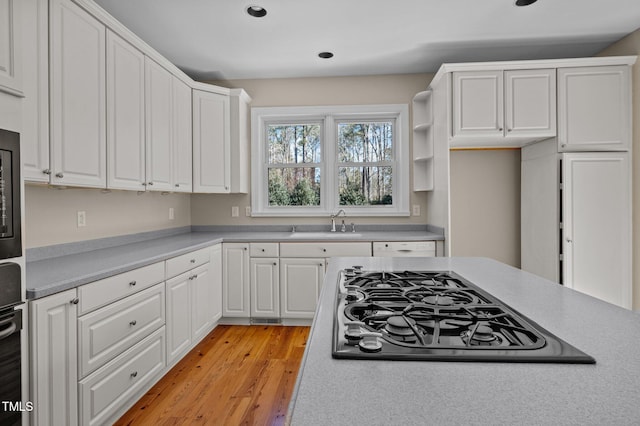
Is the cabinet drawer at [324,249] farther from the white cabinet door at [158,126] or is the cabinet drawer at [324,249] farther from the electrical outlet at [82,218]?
the electrical outlet at [82,218]

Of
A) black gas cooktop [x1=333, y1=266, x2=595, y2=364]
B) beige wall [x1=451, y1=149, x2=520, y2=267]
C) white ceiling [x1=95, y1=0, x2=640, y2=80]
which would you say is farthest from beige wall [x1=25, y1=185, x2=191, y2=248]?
beige wall [x1=451, y1=149, x2=520, y2=267]

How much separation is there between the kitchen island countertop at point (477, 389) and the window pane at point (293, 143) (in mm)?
3466

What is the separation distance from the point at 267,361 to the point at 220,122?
2.33 meters

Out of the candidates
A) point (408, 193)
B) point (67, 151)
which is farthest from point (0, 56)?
point (408, 193)

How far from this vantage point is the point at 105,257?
2.23 m

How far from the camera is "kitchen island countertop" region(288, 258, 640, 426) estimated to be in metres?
0.50

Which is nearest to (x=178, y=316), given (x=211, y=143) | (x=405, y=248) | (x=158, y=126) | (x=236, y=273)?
(x=236, y=273)

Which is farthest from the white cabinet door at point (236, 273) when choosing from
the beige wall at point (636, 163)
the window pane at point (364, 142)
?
the beige wall at point (636, 163)

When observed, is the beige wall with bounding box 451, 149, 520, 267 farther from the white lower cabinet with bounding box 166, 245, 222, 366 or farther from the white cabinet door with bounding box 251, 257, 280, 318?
the white lower cabinet with bounding box 166, 245, 222, 366

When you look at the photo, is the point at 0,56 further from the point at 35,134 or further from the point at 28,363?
the point at 28,363

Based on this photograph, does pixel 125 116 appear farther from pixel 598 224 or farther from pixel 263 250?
pixel 598 224

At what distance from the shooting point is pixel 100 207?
8.79 ft

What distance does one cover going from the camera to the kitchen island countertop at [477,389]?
498 mm

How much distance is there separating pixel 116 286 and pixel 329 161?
2666mm
